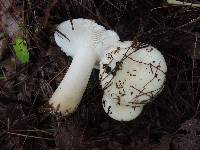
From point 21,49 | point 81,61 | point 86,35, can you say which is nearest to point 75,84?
point 81,61

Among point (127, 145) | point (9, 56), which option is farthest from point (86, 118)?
point (9, 56)

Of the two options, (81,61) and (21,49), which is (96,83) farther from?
(21,49)

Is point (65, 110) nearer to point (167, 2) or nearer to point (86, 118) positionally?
point (86, 118)

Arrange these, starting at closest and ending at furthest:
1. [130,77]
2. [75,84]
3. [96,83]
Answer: [130,77] → [75,84] → [96,83]

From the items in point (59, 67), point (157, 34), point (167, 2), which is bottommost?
point (59, 67)

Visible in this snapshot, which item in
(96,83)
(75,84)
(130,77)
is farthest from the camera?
(96,83)

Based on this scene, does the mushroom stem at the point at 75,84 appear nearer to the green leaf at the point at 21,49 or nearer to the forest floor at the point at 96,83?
the forest floor at the point at 96,83
